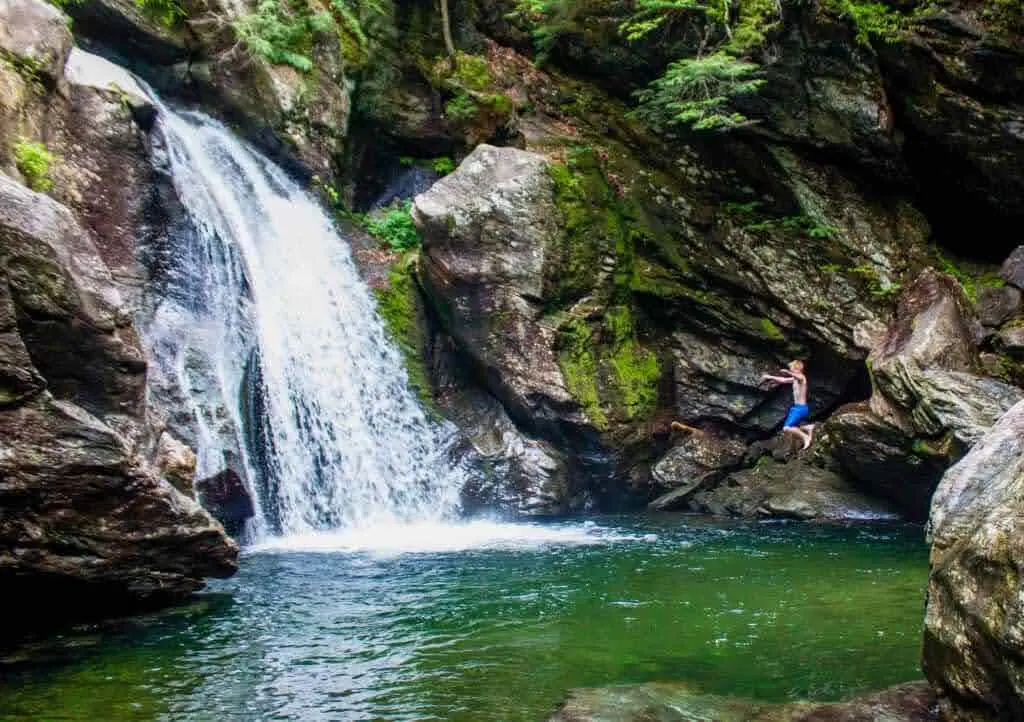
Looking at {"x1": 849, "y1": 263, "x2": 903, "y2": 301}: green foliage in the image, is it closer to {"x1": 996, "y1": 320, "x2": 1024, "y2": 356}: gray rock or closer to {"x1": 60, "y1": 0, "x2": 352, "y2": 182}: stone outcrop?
{"x1": 996, "y1": 320, "x2": 1024, "y2": 356}: gray rock

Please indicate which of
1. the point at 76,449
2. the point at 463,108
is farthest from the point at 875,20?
the point at 76,449

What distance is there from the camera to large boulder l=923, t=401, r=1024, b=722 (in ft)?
12.4

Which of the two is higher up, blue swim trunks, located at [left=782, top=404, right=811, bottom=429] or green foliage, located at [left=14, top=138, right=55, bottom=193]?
green foliage, located at [left=14, top=138, right=55, bottom=193]

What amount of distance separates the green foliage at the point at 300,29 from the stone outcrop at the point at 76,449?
36.0 feet

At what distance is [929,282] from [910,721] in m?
11.8

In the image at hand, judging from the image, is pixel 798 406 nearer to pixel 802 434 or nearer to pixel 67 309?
pixel 802 434

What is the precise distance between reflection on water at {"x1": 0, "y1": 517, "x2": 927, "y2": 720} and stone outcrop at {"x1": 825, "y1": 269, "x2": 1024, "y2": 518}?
2.15 m

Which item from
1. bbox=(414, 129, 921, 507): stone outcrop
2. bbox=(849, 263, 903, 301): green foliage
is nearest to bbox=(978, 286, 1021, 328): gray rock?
bbox=(849, 263, 903, 301): green foliage

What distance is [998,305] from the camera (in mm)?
14977

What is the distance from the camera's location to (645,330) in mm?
17906

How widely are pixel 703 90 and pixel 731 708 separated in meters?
13.9

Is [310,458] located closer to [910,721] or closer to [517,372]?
[517,372]

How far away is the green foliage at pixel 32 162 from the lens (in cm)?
1052

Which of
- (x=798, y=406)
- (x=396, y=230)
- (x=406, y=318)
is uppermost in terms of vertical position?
(x=396, y=230)
